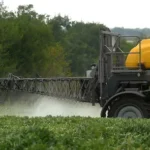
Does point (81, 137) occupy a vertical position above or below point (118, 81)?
below

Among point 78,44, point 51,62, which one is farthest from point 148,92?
point 78,44

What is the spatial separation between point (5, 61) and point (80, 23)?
42247mm

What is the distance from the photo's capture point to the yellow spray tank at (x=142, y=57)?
15867 millimetres

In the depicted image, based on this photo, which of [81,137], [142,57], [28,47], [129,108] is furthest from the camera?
[28,47]

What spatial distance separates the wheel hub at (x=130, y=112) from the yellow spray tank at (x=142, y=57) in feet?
3.67

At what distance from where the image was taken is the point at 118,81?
1630 cm

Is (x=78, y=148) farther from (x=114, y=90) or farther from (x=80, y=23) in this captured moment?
(x=80, y=23)

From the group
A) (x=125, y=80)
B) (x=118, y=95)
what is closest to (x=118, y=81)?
(x=125, y=80)

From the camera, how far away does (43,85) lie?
20.0 meters

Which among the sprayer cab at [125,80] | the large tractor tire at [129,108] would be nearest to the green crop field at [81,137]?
the large tractor tire at [129,108]

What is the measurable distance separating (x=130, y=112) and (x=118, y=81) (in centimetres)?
96

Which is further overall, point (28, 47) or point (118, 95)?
point (28, 47)

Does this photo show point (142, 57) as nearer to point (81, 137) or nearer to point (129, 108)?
point (129, 108)

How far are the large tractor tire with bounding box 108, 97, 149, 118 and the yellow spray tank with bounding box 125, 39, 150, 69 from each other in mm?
908
